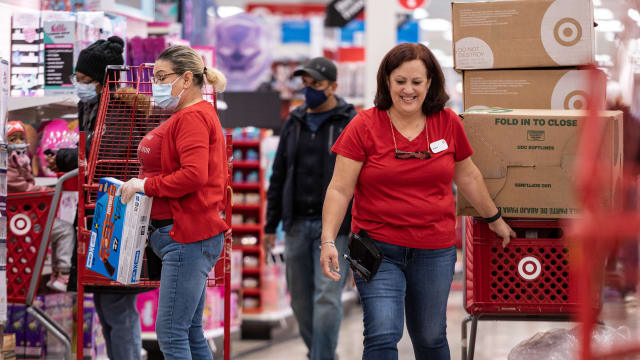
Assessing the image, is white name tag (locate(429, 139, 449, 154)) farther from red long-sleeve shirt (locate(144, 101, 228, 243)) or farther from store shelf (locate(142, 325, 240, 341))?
store shelf (locate(142, 325, 240, 341))

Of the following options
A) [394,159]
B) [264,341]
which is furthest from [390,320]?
[264,341]

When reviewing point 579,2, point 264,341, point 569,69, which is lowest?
point 264,341

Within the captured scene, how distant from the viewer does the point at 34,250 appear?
4465mm

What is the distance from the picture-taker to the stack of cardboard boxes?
353 centimetres

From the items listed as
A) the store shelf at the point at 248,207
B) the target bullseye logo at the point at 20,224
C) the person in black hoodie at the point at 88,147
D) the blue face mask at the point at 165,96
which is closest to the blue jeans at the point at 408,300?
the blue face mask at the point at 165,96

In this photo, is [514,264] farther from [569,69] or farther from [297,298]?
[297,298]

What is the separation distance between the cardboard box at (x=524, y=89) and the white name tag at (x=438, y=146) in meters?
0.54

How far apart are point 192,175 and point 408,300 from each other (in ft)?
3.25

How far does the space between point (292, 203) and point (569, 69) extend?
6.00 feet

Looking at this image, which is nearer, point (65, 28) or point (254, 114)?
point (65, 28)

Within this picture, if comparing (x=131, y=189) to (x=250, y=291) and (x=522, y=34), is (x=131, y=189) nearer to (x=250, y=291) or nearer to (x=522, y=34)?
(x=522, y=34)

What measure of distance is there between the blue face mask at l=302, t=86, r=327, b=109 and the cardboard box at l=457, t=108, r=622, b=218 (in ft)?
4.96

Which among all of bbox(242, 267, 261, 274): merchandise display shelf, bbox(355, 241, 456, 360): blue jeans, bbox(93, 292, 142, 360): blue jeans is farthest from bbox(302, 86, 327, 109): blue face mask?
bbox(242, 267, 261, 274): merchandise display shelf

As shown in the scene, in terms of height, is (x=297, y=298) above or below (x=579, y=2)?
below
